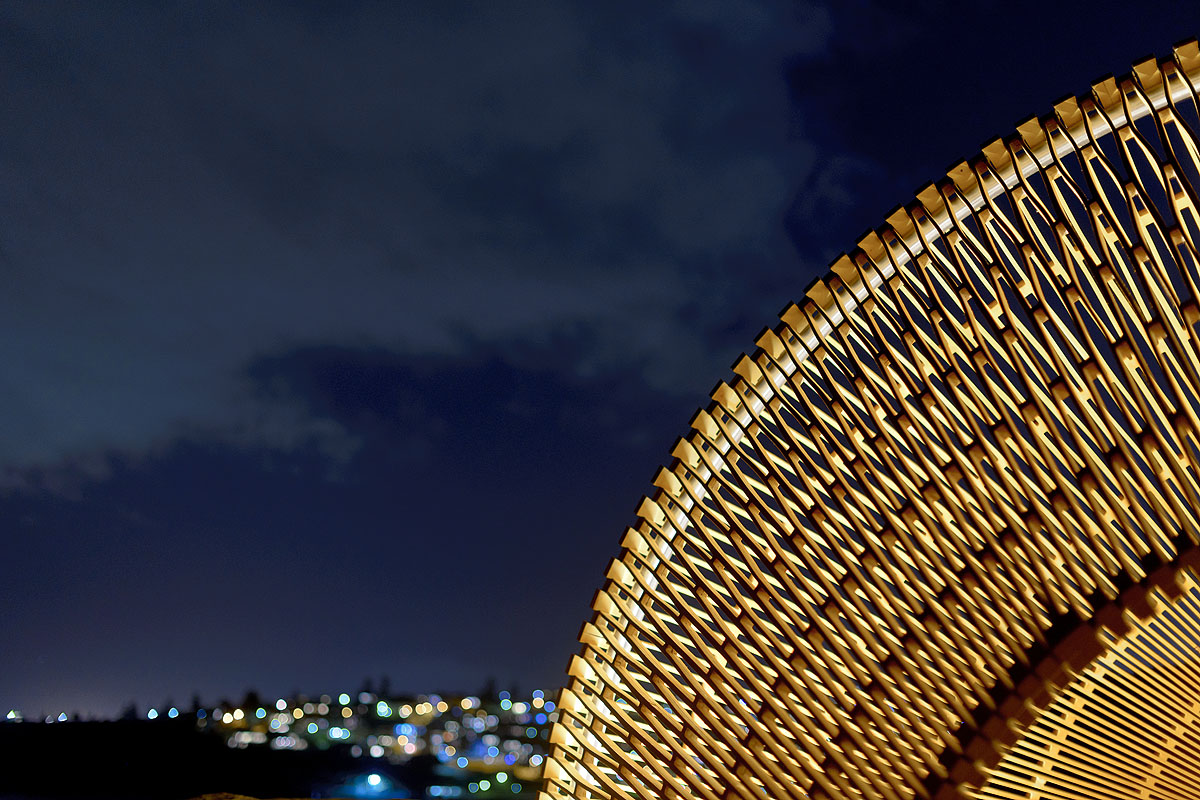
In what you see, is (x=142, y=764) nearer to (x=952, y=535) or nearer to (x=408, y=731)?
(x=408, y=731)

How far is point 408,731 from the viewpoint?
68.1m

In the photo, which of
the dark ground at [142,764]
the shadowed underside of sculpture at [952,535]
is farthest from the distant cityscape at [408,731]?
the shadowed underside of sculpture at [952,535]

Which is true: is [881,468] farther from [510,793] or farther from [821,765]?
[510,793]

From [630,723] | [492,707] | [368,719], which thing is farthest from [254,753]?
[630,723]

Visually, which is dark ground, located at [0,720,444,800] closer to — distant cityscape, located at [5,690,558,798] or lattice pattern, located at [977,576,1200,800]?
distant cityscape, located at [5,690,558,798]

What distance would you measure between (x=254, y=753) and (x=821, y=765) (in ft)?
212

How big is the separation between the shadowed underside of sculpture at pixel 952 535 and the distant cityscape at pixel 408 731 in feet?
191

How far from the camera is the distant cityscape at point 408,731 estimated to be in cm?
6350

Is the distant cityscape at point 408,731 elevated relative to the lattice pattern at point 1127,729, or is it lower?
elevated

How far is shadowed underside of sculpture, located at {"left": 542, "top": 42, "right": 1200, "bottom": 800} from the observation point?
3898mm

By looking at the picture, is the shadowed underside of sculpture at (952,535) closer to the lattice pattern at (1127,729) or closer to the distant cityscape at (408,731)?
the lattice pattern at (1127,729)

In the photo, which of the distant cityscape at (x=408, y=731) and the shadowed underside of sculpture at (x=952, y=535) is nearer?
the shadowed underside of sculpture at (x=952, y=535)

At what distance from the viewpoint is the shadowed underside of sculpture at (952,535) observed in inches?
153

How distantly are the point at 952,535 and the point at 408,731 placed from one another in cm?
6847
